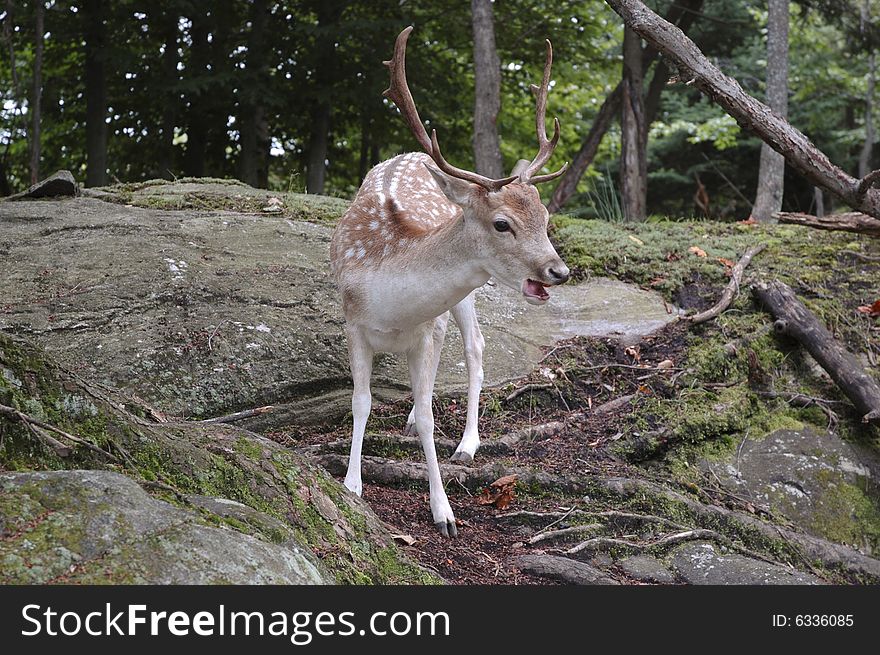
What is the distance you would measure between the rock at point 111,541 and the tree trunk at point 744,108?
5.01 metres

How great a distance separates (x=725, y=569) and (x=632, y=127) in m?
9.56

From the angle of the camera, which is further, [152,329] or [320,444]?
[152,329]

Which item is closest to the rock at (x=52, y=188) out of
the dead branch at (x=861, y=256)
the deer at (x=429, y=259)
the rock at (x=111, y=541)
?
the deer at (x=429, y=259)

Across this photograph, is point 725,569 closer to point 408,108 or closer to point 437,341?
point 437,341

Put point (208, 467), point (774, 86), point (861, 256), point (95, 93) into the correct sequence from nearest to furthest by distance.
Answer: point (208, 467) → point (861, 256) → point (774, 86) → point (95, 93)

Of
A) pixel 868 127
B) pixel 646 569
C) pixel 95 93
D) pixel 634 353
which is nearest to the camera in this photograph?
Result: pixel 646 569

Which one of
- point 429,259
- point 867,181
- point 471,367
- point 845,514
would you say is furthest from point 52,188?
point 845,514

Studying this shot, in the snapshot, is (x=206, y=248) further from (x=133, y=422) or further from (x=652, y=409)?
(x=133, y=422)

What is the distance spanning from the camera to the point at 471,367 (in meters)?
6.73

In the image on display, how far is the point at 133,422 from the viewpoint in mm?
3641

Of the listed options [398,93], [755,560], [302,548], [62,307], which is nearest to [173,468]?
[302,548]

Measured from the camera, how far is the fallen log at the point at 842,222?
9.17 meters

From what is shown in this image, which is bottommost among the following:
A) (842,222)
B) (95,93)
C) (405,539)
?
(405,539)

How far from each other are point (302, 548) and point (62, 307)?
13.7ft
